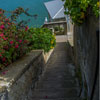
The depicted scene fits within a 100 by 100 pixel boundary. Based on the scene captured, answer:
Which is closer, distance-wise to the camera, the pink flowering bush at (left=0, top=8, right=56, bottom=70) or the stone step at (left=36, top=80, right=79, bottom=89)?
the pink flowering bush at (left=0, top=8, right=56, bottom=70)

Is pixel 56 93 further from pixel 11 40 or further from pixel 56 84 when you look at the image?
pixel 11 40

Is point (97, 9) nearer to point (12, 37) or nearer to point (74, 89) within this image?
point (12, 37)

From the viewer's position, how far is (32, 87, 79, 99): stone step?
2.81 m

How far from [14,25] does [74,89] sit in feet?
6.31

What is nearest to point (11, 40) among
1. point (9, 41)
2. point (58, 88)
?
point (9, 41)

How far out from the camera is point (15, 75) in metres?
1.97

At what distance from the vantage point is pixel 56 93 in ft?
9.53

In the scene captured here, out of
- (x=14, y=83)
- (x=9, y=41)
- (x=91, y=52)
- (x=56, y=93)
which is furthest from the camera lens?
(x=56, y=93)

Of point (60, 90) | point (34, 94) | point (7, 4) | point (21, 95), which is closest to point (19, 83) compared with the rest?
point (21, 95)

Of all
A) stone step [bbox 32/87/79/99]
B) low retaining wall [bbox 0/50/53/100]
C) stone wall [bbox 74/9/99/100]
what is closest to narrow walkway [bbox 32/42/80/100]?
stone step [bbox 32/87/79/99]

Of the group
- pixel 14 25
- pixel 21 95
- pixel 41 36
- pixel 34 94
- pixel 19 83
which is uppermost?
pixel 14 25

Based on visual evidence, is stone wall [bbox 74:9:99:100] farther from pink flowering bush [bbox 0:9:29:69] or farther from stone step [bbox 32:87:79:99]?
pink flowering bush [bbox 0:9:29:69]

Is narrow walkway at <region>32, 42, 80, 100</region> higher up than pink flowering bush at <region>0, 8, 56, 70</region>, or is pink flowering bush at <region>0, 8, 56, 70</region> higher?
pink flowering bush at <region>0, 8, 56, 70</region>

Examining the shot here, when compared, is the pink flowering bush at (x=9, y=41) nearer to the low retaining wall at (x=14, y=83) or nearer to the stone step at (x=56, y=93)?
the low retaining wall at (x=14, y=83)
